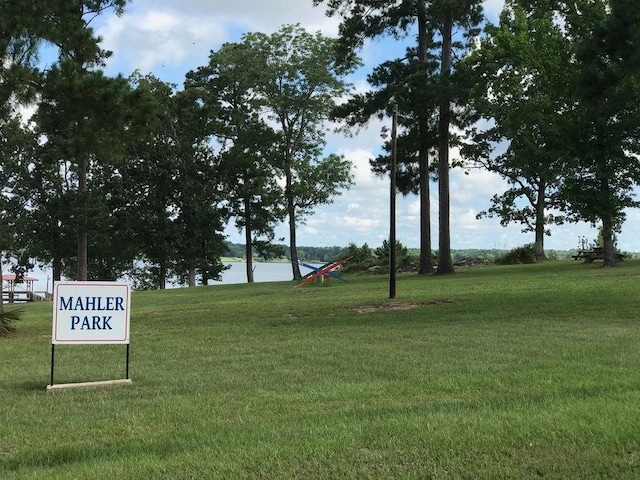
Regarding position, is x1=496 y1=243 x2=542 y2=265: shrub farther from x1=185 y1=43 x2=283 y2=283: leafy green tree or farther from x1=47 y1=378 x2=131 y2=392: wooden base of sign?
x1=47 y1=378 x2=131 y2=392: wooden base of sign

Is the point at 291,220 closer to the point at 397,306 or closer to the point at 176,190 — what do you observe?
the point at 176,190

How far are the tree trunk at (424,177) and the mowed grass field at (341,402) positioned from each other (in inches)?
639

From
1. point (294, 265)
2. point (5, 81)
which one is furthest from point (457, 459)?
point (294, 265)

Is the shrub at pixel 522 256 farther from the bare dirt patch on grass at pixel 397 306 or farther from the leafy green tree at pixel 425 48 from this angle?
the bare dirt patch on grass at pixel 397 306

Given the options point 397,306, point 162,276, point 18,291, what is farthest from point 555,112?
point 18,291

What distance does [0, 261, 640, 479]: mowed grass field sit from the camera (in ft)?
12.5

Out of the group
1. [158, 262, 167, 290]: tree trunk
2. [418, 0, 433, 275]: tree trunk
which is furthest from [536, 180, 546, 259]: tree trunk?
[158, 262, 167, 290]: tree trunk

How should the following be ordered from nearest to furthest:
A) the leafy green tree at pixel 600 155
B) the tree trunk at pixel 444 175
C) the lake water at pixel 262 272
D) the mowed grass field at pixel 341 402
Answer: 1. the mowed grass field at pixel 341 402
2. the leafy green tree at pixel 600 155
3. the tree trunk at pixel 444 175
4. the lake water at pixel 262 272

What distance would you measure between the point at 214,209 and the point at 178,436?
38.4 meters

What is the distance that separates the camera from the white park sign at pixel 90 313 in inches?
264

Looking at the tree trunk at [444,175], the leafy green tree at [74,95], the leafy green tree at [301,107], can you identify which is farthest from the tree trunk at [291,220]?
the leafy green tree at [74,95]

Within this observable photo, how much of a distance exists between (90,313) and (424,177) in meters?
22.9

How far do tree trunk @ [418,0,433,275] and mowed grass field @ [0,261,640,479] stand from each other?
53.2 feet

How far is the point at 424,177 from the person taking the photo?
2830 centimetres
